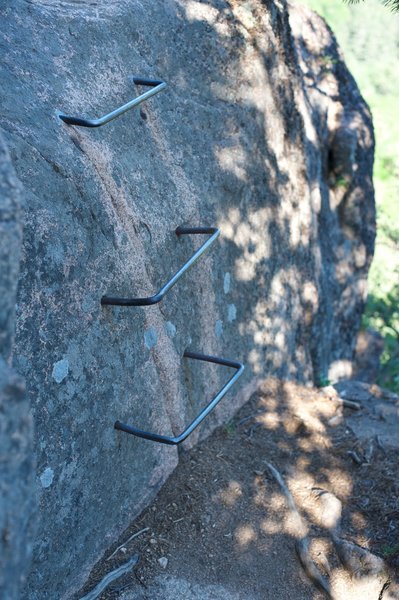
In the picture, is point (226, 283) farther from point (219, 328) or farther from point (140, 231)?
point (140, 231)

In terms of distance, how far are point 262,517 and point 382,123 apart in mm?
25450

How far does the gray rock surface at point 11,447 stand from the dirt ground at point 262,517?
1.25m

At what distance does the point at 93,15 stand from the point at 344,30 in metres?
38.5

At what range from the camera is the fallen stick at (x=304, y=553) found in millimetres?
2930

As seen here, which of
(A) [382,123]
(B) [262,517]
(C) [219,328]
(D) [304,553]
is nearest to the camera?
(D) [304,553]

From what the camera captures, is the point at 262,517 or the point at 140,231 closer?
the point at 140,231

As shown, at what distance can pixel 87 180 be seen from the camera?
2732 mm

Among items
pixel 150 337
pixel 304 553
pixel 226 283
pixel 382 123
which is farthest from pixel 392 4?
pixel 382 123

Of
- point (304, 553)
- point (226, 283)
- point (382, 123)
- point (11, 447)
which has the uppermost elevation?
point (11, 447)

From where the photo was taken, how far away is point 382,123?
86.5 feet

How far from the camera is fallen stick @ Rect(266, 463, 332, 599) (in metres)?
2.93

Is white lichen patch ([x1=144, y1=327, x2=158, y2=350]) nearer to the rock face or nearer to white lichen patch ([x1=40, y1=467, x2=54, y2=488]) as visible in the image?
the rock face

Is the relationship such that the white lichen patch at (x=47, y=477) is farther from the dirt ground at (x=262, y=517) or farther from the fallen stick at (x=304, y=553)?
the fallen stick at (x=304, y=553)

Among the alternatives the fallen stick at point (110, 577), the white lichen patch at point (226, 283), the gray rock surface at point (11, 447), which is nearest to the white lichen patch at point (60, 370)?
the gray rock surface at point (11, 447)
